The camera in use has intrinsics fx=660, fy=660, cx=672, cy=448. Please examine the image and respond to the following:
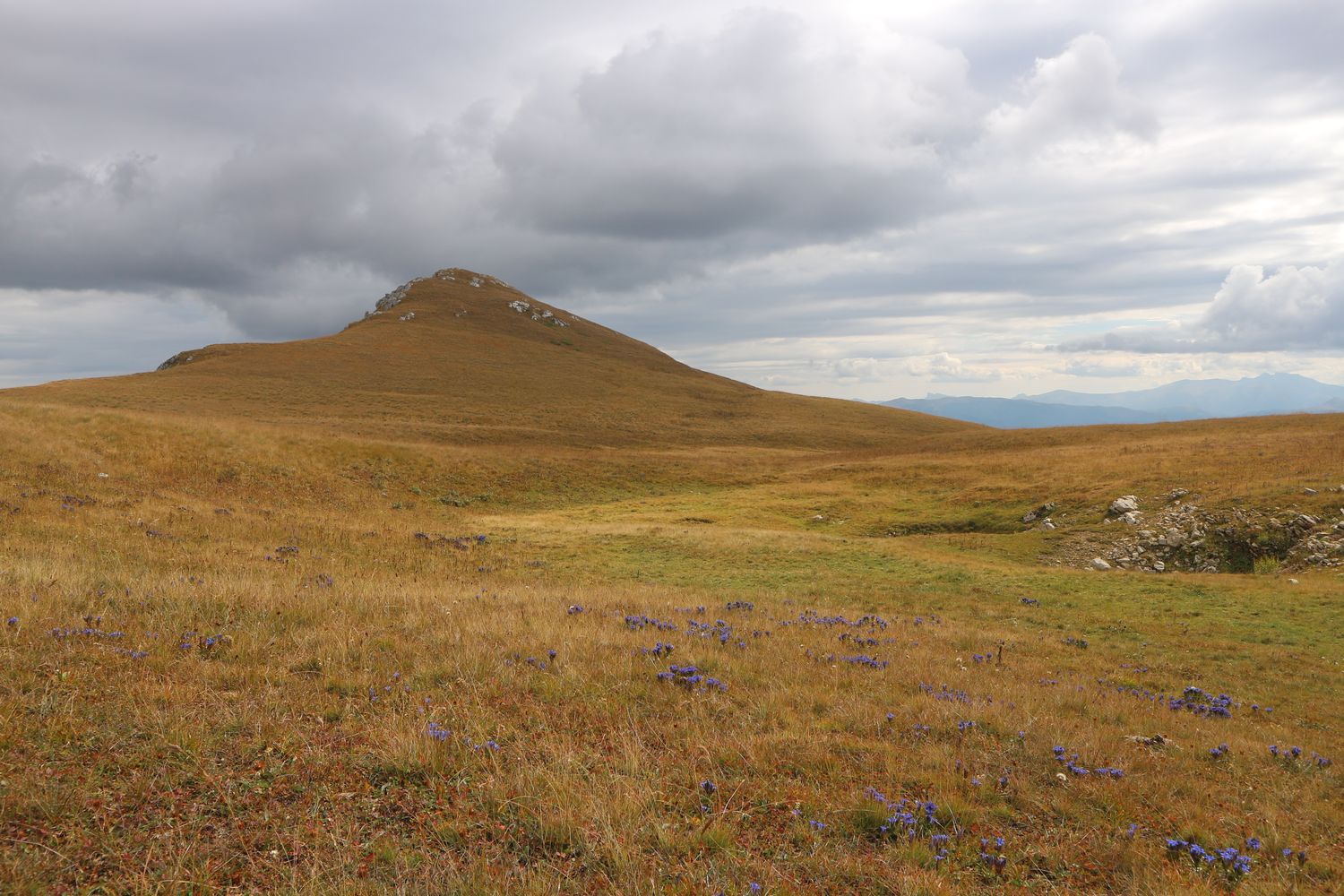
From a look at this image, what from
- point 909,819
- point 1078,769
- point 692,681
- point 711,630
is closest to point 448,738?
point 692,681

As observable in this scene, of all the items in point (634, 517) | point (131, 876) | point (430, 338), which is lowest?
point (634, 517)

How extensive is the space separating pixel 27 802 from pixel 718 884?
4.75m

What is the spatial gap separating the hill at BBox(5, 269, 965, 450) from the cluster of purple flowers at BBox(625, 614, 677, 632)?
50048 mm

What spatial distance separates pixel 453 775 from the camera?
18.7 ft

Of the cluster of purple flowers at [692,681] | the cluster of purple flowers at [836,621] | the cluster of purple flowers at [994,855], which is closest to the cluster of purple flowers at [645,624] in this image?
the cluster of purple flowers at [692,681]

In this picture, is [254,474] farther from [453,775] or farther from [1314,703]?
[1314,703]

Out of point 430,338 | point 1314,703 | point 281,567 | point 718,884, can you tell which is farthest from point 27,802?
point 430,338

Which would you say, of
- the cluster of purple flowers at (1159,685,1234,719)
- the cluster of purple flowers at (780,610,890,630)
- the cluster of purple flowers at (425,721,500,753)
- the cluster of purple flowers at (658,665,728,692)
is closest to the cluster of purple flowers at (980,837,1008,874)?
the cluster of purple flowers at (658,665,728,692)

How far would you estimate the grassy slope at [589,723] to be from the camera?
4676 mm

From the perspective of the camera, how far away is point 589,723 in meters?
7.05

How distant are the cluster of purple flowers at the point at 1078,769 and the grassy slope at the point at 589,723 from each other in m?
0.17

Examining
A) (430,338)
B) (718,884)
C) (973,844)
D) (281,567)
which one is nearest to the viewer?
(718,884)

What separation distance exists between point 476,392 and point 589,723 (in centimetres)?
10092

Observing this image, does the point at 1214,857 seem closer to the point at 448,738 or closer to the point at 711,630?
the point at 448,738
